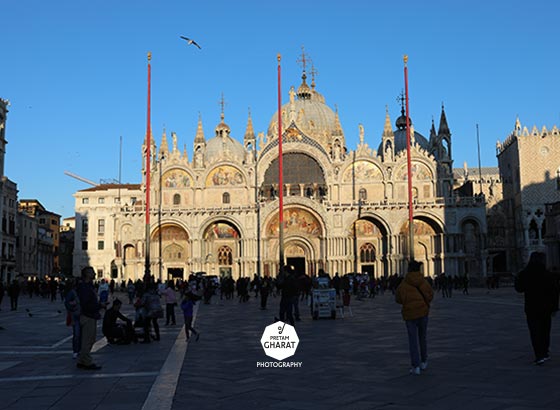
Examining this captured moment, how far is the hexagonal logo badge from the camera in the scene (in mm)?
11931

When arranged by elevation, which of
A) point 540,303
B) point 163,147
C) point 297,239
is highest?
point 163,147

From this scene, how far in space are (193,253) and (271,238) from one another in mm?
7252

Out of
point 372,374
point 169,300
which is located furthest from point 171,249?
point 372,374

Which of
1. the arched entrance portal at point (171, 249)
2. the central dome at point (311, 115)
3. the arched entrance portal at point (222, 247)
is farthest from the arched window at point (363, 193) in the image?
the arched entrance portal at point (171, 249)

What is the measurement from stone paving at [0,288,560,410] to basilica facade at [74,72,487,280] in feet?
128

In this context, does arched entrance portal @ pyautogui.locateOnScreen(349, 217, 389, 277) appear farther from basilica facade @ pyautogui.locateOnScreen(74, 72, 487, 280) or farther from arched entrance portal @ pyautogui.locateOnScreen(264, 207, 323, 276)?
arched entrance portal @ pyautogui.locateOnScreen(264, 207, 323, 276)

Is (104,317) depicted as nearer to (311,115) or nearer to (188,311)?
(188,311)

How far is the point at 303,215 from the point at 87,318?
149 feet

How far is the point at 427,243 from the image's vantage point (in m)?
55.7

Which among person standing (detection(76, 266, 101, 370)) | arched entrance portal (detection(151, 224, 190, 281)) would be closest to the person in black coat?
person standing (detection(76, 266, 101, 370))

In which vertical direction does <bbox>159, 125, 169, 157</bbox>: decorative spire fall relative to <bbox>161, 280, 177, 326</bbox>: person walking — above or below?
above

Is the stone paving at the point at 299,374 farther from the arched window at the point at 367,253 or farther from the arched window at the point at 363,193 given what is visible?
the arched window at the point at 363,193

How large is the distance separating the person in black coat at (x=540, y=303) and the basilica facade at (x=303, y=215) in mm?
44250

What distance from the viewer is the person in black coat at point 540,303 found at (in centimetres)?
989
